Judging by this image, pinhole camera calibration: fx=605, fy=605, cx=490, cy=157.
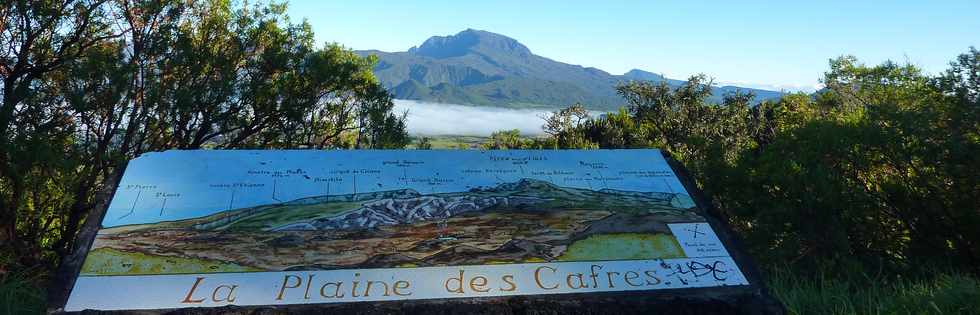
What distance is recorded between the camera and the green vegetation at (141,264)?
11.7 feet

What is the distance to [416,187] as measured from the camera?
181 inches

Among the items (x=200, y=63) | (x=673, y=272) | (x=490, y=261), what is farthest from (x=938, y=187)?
(x=200, y=63)

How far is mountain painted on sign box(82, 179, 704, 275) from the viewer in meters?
3.71

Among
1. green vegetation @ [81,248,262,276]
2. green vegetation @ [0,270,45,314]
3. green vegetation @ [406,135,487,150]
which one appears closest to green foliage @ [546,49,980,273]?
green vegetation @ [406,135,487,150]

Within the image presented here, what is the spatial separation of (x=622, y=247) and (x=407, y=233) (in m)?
1.45

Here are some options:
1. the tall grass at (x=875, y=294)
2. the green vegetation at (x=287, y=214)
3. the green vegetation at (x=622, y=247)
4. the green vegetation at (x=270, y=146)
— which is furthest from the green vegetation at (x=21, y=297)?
the tall grass at (x=875, y=294)

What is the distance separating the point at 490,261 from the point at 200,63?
5339 millimetres

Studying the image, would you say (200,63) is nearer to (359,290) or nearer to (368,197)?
(368,197)

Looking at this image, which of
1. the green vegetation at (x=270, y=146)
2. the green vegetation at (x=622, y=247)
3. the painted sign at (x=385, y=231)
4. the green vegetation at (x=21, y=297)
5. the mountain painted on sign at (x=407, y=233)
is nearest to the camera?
the painted sign at (x=385, y=231)

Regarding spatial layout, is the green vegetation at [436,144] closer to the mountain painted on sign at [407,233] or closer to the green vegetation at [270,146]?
the mountain painted on sign at [407,233]

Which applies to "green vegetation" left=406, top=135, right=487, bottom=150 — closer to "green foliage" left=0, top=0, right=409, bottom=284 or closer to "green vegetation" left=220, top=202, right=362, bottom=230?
"green foliage" left=0, top=0, right=409, bottom=284

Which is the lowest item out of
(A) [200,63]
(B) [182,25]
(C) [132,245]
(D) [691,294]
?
(D) [691,294]

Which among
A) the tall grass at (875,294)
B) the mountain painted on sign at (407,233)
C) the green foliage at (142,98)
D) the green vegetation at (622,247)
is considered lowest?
the tall grass at (875,294)

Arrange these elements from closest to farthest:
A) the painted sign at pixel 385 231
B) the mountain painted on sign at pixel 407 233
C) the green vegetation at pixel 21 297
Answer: the painted sign at pixel 385 231 < the mountain painted on sign at pixel 407 233 < the green vegetation at pixel 21 297
